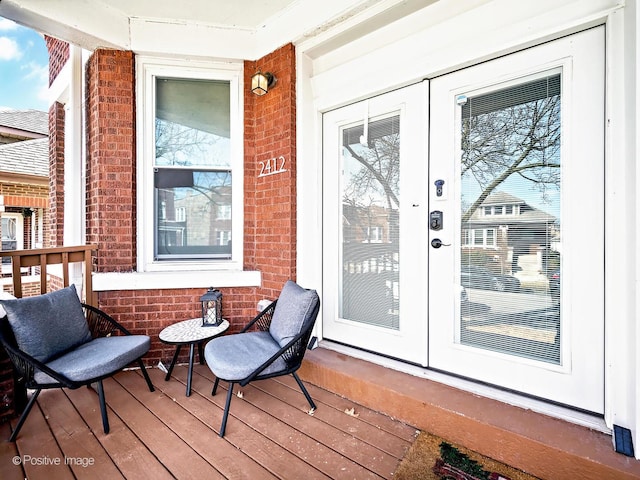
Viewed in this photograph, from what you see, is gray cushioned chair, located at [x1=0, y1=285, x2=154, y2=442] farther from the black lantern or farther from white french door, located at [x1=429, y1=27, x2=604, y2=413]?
white french door, located at [x1=429, y1=27, x2=604, y2=413]

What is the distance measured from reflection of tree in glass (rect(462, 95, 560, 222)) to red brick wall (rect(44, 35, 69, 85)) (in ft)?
14.7

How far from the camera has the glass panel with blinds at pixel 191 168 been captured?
2977 mm

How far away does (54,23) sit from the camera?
2.49 metres

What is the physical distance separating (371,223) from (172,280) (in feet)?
6.25

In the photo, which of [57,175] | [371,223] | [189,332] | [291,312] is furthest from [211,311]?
[57,175]

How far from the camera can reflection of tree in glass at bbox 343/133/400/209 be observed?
94.8 inches

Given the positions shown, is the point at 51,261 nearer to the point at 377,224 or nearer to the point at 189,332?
the point at 189,332

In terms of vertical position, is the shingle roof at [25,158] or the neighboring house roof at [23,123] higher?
the neighboring house roof at [23,123]

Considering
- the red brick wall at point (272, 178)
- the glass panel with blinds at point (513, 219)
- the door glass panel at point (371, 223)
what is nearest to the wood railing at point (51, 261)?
the red brick wall at point (272, 178)

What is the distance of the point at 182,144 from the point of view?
3.00 m

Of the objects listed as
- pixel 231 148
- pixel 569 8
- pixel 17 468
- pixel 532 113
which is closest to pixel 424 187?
pixel 532 113

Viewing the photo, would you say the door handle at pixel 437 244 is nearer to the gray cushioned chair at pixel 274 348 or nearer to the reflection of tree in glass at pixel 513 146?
the reflection of tree in glass at pixel 513 146

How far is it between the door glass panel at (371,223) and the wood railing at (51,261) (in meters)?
2.30

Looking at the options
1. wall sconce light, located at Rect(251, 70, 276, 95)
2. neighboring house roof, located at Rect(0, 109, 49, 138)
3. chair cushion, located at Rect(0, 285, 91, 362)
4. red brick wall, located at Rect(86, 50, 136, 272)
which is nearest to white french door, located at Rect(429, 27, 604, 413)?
wall sconce light, located at Rect(251, 70, 276, 95)
